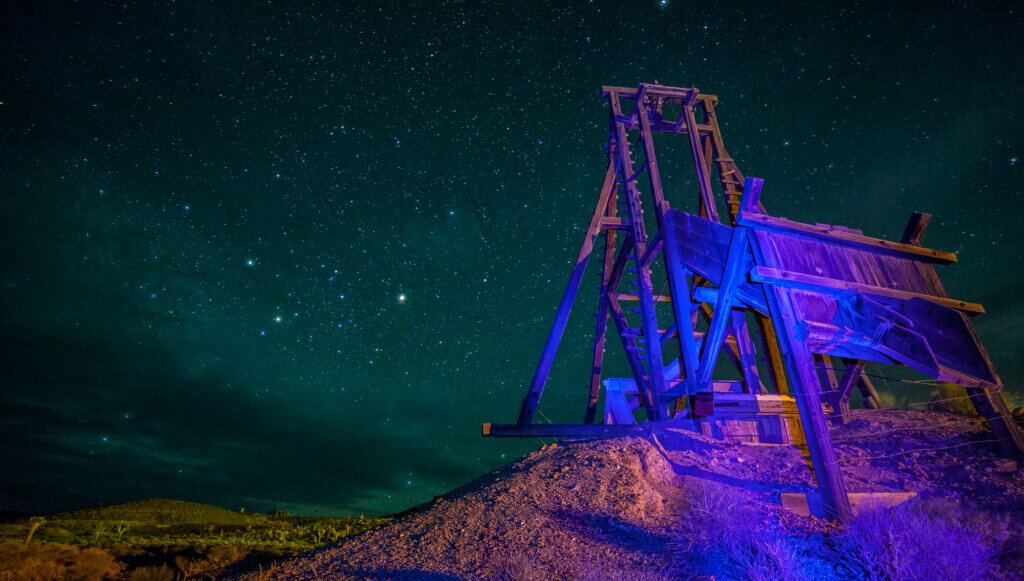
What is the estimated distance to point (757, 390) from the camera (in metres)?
9.53

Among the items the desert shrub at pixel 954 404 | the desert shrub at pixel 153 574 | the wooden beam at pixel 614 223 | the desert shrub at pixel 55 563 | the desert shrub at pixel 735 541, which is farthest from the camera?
the wooden beam at pixel 614 223

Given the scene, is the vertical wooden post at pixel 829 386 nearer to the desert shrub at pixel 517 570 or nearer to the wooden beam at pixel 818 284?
the wooden beam at pixel 818 284

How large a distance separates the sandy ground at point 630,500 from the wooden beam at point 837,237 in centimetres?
248

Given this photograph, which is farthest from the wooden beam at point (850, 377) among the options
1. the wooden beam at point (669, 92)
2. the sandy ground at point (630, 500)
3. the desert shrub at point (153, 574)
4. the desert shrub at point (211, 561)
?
the desert shrub at point (153, 574)

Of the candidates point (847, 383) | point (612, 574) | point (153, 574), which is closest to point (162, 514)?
point (153, 574)

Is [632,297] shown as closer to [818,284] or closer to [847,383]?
[847,383]

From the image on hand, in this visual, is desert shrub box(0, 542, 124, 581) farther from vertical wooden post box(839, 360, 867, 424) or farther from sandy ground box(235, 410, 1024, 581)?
vertical wooden post box(839, 360, 867, 424)

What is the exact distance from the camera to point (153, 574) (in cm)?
927

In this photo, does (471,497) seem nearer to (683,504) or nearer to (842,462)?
(683,504)

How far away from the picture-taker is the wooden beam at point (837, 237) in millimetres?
5492

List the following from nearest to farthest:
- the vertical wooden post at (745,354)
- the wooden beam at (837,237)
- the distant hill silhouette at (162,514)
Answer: the wooden beam at (837,237) < the vertical wooden post at (745,354) < the distant hill silhouette at (162,514)

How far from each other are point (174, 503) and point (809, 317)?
3593 cm

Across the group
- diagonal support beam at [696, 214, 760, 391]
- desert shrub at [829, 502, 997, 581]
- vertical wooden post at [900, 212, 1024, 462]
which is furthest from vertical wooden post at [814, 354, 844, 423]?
desert shrub at [829, 502, 997, 581]

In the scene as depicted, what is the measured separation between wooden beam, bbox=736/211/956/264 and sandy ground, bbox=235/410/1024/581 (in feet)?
8.13
